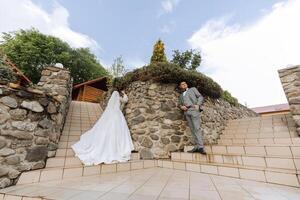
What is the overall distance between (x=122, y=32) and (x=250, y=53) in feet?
20.4

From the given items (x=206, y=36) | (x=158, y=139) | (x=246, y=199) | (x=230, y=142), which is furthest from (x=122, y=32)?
(x=246, y=199)

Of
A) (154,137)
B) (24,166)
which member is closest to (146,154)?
(154,137)

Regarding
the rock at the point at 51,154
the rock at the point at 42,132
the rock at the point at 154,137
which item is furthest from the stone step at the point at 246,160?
the rock at the point at 42,132

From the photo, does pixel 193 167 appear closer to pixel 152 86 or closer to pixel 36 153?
pixel 152 86

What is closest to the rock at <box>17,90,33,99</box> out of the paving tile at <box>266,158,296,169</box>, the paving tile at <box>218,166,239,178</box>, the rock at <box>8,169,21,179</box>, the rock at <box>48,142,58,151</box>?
the rock at <box>48,142,58,151</box>

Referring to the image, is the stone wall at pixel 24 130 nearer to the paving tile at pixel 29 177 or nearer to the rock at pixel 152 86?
the paving tile at pixel 29 177

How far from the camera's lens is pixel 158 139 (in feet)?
10.4

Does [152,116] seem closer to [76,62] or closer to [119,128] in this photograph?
[119,128]

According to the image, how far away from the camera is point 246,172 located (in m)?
1.99

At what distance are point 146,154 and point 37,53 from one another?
14.6 meters

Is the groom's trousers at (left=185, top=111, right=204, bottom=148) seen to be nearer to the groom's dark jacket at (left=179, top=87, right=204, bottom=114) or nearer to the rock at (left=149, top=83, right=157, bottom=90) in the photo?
the groom's dark jacket at (left=179, top=87, right=204, bottom=114)

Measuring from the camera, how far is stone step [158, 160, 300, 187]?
169cm

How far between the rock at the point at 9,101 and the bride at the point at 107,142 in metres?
1.17

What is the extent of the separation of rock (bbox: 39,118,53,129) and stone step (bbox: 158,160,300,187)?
2.30 meters
